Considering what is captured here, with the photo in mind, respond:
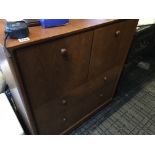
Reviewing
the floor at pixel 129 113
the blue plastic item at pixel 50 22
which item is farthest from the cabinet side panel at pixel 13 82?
the floor at pixel 129 113

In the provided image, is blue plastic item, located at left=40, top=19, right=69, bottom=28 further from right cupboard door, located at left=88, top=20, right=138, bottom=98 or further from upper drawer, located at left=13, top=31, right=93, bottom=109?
right cupboard door, located at left=88, top=20, right=138, bottom=98

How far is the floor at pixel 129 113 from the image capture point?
1418 millimetres

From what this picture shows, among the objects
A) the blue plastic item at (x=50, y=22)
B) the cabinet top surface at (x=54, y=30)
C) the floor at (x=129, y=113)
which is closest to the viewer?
the cabinet top surface at (x=54, y=30)

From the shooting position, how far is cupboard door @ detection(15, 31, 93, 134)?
69 centimetres

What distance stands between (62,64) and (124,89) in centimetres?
130

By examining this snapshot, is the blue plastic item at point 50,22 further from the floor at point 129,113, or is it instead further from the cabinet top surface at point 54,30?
the floor at point 129,113

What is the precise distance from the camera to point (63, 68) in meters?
0.86

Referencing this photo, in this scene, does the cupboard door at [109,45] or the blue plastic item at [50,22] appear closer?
the blue plastic item at [50,22]

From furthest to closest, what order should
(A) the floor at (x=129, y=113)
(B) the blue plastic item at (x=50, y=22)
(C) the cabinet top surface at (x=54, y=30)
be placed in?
(A) the floor at (x=129, y=113) → (B) the blue plastic item at (x=50, y=22) → (C) the cabinet top surface at (x=54, y=30)

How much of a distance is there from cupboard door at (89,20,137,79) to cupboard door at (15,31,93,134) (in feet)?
0.23

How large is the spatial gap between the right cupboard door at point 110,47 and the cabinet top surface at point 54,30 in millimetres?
62

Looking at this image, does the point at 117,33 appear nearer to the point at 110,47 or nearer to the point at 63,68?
the point at 110,47

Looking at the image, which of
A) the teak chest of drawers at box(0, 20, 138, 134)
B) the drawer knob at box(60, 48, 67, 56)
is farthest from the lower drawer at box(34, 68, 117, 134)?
the drawer knob at box(60, 48, 67, 56)
